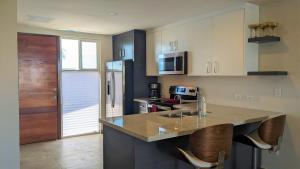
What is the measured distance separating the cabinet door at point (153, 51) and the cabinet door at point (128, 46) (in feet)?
1.12

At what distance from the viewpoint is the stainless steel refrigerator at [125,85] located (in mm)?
5160

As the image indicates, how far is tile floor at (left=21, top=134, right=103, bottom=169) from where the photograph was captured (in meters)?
3.86

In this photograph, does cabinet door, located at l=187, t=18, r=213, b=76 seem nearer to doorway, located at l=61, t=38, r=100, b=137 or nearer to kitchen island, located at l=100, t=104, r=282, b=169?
kitchen island, located at l=100, t=104, r=282, b=169

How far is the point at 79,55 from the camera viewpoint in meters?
5.64

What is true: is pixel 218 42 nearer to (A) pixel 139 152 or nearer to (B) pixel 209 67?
(B) pixel 209 67

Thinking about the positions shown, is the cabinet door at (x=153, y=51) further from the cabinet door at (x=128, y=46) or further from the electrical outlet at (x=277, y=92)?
the electrical outlet at (x=277, y=92)

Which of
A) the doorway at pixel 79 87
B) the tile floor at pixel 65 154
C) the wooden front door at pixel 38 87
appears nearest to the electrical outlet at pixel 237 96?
the tile floor at pixel 65 154

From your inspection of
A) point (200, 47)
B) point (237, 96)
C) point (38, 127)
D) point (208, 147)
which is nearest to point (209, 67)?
point (200, 47)

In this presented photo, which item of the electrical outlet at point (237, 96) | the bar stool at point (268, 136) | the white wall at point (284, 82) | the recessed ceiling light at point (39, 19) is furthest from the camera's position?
the recessed ceiling light at point (39, 19)

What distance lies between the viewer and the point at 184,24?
4.39m

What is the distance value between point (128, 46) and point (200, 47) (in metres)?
1.84

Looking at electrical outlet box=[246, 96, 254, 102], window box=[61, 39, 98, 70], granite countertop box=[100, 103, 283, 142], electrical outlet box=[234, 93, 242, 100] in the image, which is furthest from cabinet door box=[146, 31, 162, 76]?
granite countertop box=[100, 103, 283, 142]
